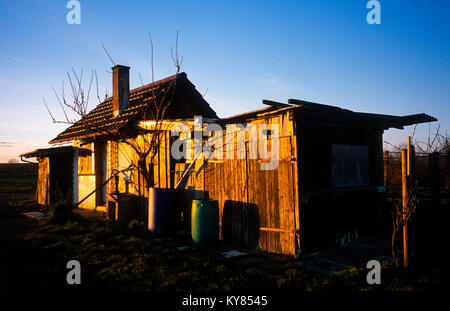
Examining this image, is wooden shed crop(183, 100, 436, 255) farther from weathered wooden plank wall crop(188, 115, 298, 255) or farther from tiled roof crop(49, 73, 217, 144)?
tiled roof crop(49, 73, 217, 144)

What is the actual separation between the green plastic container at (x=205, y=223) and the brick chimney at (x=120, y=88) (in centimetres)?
707

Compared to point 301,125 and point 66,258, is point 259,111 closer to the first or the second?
point 301,125

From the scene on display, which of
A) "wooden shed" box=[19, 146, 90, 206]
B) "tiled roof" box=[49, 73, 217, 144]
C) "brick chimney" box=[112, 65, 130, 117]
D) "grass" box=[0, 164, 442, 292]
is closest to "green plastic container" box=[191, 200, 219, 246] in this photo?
"grass" box=[0, 164, 442, 292]

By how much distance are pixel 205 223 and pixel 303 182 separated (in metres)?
2.30

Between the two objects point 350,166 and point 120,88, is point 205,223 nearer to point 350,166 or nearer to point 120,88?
point 350,166

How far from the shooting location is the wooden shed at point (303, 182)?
577 centimetres

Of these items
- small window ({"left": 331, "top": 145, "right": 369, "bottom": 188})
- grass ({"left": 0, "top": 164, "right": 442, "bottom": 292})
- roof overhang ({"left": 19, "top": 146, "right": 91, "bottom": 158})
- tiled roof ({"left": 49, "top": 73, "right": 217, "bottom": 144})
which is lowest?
grass ({"left": 0, "top": 164, "right": 442, "bottom": 292})

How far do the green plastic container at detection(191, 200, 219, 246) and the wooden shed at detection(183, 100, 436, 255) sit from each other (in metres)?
0.44

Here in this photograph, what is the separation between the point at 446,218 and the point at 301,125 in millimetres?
5755

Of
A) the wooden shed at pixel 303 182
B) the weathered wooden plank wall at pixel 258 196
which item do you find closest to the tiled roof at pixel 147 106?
the wooden shed at pixel 303 182

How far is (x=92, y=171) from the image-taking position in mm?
12555

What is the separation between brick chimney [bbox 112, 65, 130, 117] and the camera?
1209 centimetres

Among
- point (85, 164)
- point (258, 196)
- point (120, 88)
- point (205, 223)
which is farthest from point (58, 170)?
point (258, 196)
